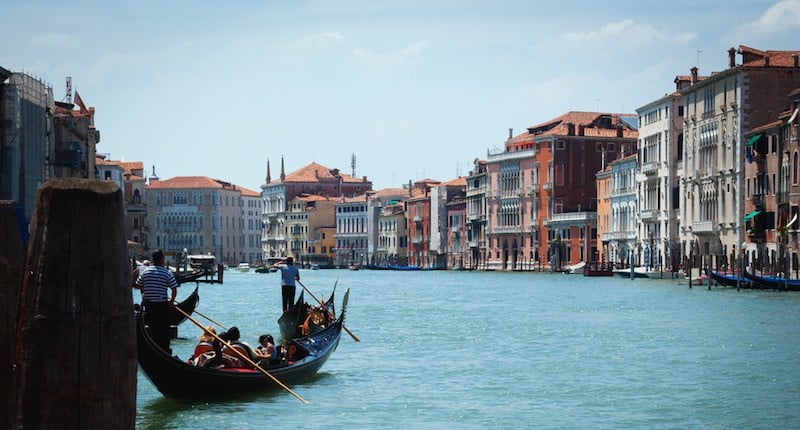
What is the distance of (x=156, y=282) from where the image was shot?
9664 mm

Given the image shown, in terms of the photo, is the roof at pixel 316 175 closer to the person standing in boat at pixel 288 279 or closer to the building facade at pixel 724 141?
the building facade at pixel 724 141

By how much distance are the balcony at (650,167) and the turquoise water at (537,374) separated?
2527 cm

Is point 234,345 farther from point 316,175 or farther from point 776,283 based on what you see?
point 316,175

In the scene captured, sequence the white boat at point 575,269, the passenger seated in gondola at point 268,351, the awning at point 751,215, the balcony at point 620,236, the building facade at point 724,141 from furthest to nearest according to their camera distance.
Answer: the white boat at point 575,269, the balcony at point 620,236, the building facade at point 724,141, the awning at point 751,215, the passenger seated in gondola at point 268,351

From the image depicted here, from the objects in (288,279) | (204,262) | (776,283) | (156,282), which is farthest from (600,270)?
(156,282)

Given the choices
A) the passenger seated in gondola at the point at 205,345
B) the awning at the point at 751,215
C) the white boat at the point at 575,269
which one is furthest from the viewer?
the white boat at the point at 575,269

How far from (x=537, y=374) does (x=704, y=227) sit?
106 feet

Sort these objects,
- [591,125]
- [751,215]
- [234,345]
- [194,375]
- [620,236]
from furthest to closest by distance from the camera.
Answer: [591,125], [620,236], [751,215], [234,345], [194,375]

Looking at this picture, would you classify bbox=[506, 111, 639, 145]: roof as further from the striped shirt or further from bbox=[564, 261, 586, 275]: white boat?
the striped shirt

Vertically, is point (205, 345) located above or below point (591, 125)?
below

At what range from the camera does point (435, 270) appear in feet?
263

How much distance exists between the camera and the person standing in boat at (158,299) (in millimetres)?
9586

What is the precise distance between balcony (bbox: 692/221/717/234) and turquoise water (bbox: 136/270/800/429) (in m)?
17.8

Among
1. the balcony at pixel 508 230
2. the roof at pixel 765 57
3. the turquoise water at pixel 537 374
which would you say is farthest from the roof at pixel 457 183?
the turquoise water at pixel 537 374
